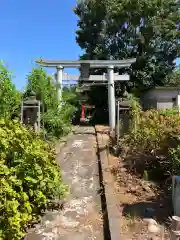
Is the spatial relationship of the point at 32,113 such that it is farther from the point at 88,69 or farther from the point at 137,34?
the point at 137,34

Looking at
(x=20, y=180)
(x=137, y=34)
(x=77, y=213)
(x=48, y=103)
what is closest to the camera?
(x=20, y=180)

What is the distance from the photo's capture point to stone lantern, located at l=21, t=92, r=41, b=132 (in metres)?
9.75

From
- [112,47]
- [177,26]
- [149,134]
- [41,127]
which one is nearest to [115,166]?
[149,134]

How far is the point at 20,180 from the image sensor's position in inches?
137

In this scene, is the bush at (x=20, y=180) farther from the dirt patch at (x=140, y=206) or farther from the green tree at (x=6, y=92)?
the green tree at (x=6, y=92)

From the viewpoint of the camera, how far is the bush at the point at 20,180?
3.10 metres

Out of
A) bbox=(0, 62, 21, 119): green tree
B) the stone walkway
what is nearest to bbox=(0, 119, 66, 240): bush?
the stone walkway

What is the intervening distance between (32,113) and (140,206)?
634cm

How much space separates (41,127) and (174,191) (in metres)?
6.87

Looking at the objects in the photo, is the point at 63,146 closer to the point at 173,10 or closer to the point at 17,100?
the point at 17,100

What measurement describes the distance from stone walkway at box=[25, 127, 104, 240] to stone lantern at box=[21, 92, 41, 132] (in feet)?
8.47

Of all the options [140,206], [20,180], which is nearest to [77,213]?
[140,206]

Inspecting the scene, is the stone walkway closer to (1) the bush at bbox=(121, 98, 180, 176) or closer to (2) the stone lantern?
(1) the bush at bbox=(121, 98, 180, 176)

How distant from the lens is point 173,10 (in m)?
21.2
